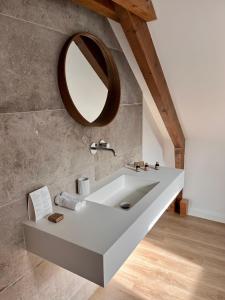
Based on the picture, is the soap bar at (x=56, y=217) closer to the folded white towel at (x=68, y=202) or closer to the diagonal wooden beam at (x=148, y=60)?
the folded white towel at (x=68, y=202)

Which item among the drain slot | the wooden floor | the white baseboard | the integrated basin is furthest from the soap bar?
the white baseboard

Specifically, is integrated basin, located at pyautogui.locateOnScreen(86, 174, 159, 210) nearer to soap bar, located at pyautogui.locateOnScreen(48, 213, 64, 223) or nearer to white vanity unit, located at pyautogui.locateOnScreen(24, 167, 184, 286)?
white vanity unit, located at pyautogui.locateOnScreen(24, 167, 184, 286)

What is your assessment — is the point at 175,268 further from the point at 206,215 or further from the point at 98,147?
the point at 98,147

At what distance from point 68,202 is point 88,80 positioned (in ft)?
2.74

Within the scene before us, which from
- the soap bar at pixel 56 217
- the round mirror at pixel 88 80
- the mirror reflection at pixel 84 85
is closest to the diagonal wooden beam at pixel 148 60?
the round mirror at pixel 88 80

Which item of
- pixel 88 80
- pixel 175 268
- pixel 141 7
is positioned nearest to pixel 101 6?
pixel 141 7

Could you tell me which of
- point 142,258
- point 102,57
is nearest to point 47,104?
point 102,57

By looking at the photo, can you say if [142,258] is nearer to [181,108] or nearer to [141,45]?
[181,108]

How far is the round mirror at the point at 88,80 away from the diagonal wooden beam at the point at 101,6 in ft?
0.53

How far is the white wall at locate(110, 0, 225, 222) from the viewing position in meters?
1.54

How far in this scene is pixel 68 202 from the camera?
1384mm

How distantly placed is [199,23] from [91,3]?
727 mm

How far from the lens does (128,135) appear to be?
7.21 ft

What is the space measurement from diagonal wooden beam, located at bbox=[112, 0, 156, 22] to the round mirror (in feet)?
0.94
